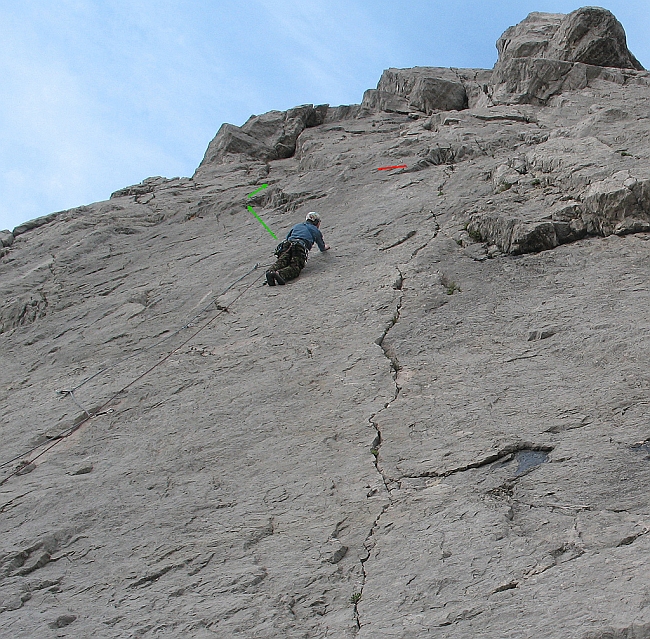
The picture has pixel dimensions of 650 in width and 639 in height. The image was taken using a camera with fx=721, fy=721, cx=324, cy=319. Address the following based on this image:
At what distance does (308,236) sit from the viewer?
934cm

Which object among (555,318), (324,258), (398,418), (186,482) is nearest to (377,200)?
(324,258)

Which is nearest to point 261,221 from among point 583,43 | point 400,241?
point 400,241

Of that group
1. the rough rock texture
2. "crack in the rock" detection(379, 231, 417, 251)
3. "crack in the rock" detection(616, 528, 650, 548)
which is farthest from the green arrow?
"crack in the rock" detection(616, 528, 650, 548)

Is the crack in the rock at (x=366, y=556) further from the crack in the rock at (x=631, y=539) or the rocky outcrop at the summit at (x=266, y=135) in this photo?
the rocky outcrop at the summit at (x=266, y=135)

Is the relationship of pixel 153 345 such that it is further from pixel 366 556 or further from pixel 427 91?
pixel 427 91

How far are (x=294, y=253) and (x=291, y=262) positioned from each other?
0.43ft

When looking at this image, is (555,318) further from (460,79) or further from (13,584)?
(460,79)

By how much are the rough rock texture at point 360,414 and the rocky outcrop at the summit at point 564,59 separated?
233 centimetres

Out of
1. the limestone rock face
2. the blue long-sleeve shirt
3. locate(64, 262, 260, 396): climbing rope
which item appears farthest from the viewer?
the limestone rock face

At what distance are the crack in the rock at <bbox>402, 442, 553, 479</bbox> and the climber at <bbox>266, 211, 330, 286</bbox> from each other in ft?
14.0

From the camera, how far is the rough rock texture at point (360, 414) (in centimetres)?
417

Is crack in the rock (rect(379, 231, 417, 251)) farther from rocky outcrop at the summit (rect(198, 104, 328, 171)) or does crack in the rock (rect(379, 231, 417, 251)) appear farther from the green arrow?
rocky outcrop at the summit (rect(198, 104, 328, 171))

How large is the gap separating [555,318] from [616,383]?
1.20 m

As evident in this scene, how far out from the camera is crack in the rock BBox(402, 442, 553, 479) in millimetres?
4988
